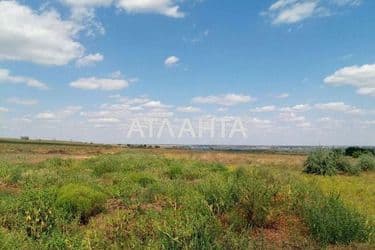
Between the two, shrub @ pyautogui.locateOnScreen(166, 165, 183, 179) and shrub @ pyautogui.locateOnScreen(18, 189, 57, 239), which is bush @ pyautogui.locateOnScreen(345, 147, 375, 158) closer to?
shrub @ pyautogui.locateOnScreen(166, 165, 183, 179)

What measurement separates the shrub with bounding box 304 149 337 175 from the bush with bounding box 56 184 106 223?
18.4 m

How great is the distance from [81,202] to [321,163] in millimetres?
19752

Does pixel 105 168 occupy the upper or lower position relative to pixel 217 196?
upper

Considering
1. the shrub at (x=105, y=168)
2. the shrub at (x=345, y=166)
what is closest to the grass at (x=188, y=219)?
the shrub at (x=105, y=168)

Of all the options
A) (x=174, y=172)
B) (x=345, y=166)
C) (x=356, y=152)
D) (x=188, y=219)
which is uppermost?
(x=356, y=152)

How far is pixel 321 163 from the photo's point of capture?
91.0 ft

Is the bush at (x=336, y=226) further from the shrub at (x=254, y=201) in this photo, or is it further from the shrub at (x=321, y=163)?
the shrub at (x=321, y=163)

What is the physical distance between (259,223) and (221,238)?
2984 mm

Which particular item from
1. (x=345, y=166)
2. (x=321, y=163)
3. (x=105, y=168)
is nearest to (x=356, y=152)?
(x=345, y=166)

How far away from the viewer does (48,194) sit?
11359 mm

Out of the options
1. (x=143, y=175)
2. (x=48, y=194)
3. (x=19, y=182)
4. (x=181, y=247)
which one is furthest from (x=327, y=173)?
(x=181, y=247)

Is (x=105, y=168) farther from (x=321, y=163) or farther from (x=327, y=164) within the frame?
(x=327, y=164)

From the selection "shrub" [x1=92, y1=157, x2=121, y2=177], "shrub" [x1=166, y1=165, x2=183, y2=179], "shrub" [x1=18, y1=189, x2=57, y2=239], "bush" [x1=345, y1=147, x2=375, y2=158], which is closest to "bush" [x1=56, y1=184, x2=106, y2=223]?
"shrub" [x1=18, y1=189, x2=57, y2=239]

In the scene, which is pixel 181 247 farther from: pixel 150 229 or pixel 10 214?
pixel 10 214
